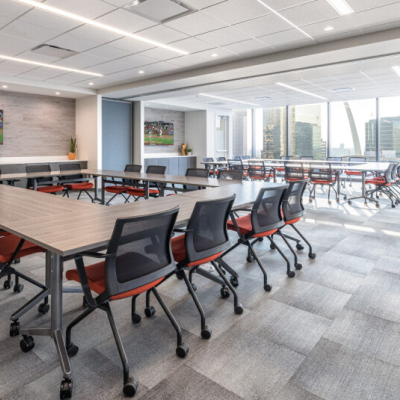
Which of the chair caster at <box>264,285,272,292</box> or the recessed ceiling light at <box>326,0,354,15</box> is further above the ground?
the recessed ceiling light at <box>326,0,354,15</box>

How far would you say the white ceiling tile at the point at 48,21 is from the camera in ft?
12.9

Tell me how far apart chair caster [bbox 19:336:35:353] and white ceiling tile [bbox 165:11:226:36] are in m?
3.65

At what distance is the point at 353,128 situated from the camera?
11188 millimetres

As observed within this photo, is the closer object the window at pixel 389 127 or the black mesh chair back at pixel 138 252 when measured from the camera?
the black mesh chair back at pixel 138 252

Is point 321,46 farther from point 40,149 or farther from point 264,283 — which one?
point 40,149

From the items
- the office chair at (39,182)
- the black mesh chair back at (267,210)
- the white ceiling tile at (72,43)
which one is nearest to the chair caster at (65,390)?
the black mesh chair back at (267,210)

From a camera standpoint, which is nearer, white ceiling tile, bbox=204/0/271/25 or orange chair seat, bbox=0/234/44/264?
orange chair seat, bbox=0/234/44/264

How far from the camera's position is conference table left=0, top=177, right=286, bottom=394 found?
5.91ft

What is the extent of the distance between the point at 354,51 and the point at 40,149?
7.53 m

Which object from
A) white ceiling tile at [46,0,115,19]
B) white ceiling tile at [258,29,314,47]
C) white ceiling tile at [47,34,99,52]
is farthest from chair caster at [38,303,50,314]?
white ceiling tile at [258,29,314,47]

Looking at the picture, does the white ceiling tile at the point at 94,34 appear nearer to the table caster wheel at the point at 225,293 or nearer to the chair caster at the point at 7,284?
the chair caster at the point at 7,284

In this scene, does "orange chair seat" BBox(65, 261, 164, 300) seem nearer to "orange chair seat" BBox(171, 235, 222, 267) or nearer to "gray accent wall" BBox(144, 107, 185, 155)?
"orange chair seat" BBox(171, 235, 222, 267)

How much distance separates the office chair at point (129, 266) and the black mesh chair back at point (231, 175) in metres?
3.33

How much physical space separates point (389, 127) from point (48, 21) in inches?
394
